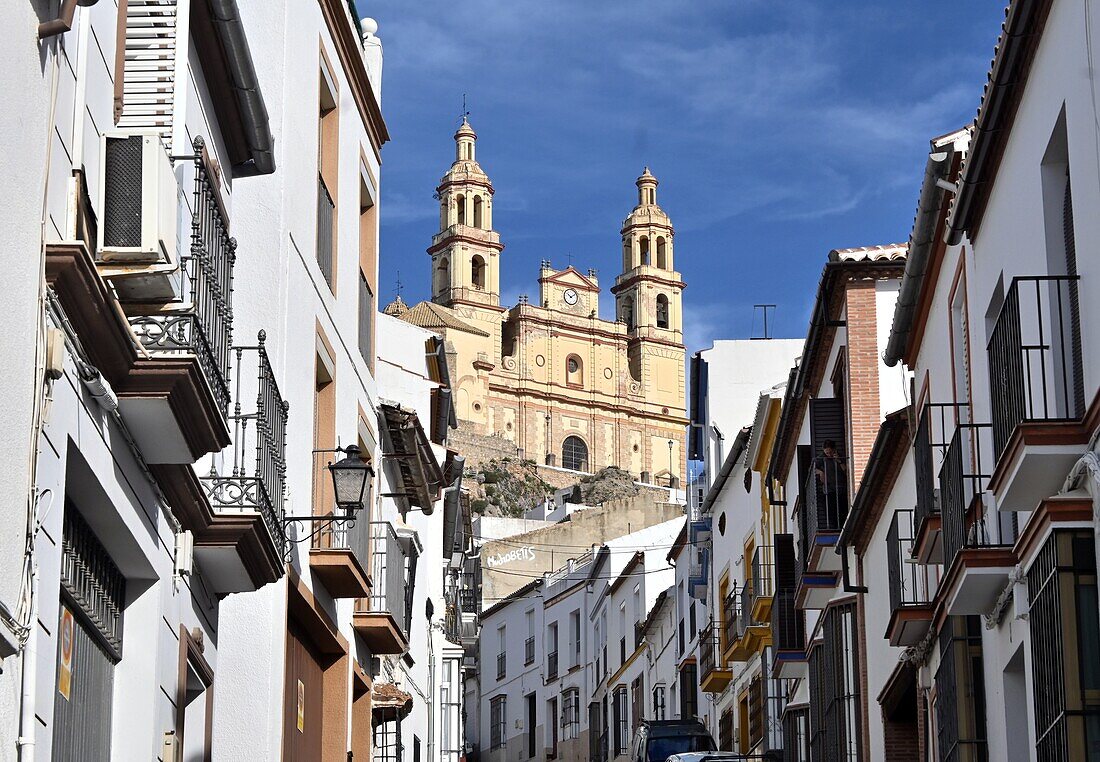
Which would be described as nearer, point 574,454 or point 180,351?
point 180,351

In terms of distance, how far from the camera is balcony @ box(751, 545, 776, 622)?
29266mm

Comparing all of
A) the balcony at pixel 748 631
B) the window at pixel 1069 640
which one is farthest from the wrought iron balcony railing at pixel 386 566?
the balcony at pixel 748 631

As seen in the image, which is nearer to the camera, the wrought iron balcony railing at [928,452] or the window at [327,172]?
the wrought iron balcony railing at [928,452]

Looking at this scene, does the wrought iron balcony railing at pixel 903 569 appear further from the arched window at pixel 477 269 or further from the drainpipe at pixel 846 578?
the arched window at pixel 477 269

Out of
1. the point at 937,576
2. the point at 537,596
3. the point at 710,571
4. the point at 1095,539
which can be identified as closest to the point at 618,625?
the point at 537,596

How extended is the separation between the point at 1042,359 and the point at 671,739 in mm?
25528

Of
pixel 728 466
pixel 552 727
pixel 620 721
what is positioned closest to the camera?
pixel 728 466

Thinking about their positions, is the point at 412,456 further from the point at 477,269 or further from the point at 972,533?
the point at 477,269

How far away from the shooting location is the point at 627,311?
5221 inches

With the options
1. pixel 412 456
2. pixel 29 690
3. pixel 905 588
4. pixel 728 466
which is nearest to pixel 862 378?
pixel 905 588

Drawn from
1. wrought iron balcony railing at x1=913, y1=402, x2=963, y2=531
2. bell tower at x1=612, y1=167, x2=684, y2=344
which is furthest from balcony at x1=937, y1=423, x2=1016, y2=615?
bell tower at x1=612, y1=167, x2=684, y2=344

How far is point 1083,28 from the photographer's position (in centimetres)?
979

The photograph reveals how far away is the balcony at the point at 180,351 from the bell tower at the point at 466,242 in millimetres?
110892

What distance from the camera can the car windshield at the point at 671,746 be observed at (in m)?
34.3
